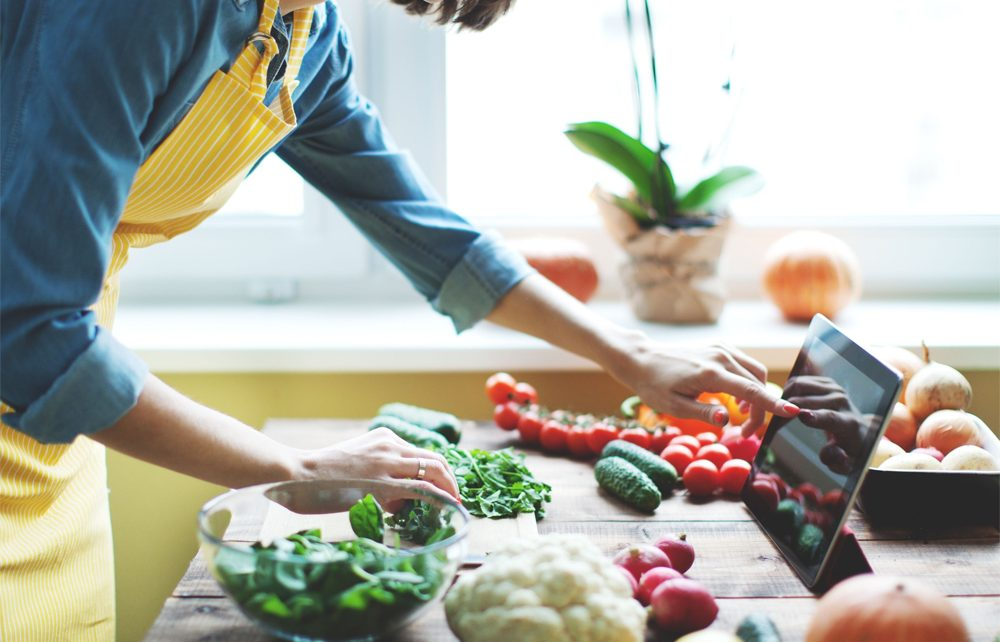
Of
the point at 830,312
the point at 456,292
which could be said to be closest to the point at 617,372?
the point at 456,292

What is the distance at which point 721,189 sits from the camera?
5.40ft

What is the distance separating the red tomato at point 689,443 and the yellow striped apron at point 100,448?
0.62 meters

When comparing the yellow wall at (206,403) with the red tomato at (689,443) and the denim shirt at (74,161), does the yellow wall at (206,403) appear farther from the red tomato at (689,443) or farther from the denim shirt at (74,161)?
the denim shirt at (74,161)

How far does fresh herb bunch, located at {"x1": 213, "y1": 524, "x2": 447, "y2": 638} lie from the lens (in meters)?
0.72

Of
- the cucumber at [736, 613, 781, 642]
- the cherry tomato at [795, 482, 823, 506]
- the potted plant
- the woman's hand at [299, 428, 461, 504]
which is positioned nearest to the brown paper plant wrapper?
the potted plant

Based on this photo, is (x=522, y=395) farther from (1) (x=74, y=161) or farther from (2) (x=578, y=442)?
(1) (x=74, y=161)

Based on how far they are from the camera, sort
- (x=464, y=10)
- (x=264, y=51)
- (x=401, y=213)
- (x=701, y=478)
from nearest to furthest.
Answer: (x=264, y=51) < (x=464, y=10) < (x=701, y=478) < (x=401, y=213)

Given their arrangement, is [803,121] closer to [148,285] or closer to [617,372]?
[617,372]

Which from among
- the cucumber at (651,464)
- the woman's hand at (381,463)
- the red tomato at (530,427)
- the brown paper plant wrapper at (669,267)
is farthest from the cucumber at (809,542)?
the brown paper plant wrapper at (669,267)

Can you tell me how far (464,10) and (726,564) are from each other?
0.63 m

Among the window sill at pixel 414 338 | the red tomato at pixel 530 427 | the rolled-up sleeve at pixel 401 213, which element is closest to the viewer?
the rolled-up sleeve at pixel 401 213

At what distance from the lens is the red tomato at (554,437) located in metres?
1.34

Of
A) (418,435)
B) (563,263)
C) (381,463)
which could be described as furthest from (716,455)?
(563,263)


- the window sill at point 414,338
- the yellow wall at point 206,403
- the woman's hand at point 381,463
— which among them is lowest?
the yellow wall at point 206,403
